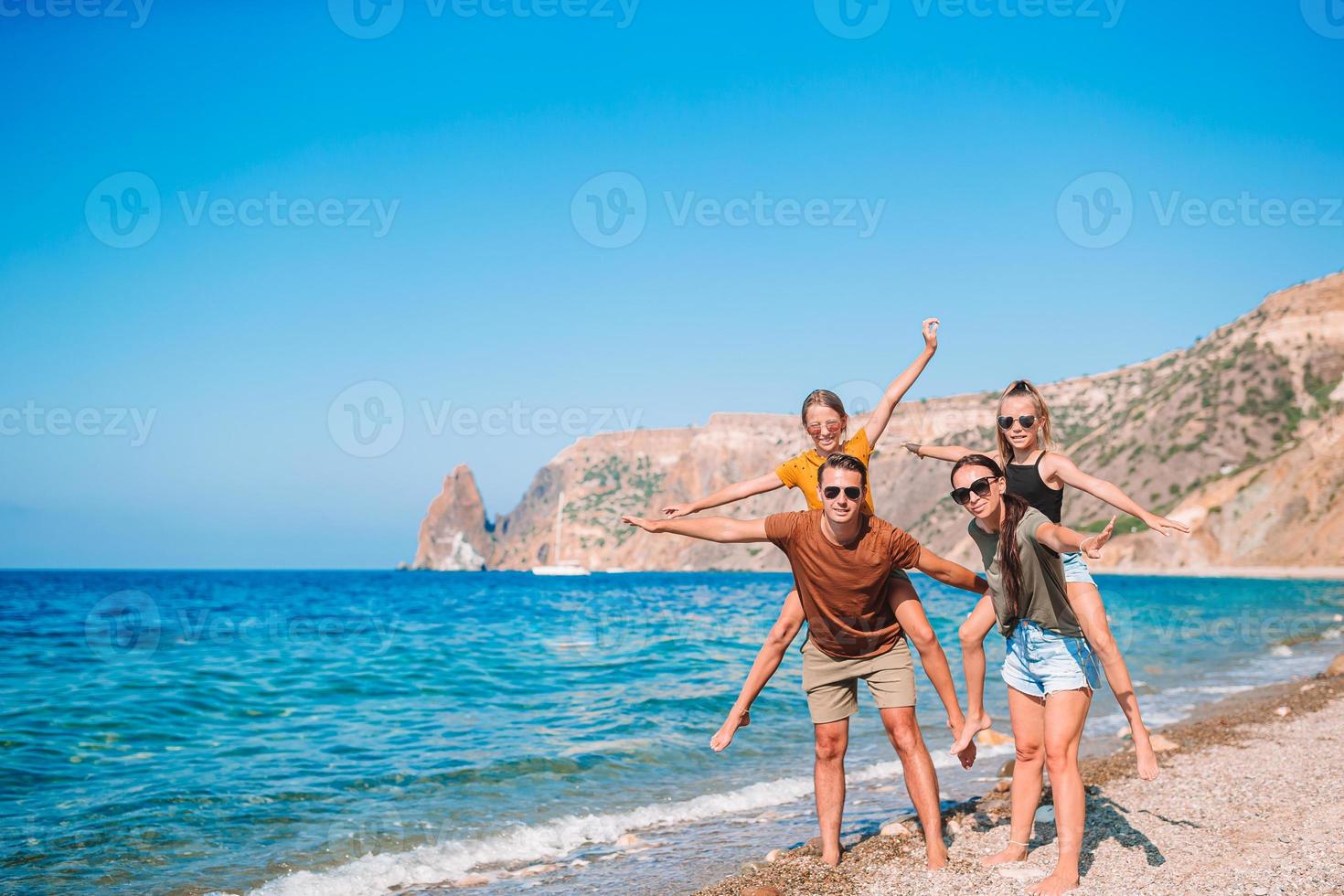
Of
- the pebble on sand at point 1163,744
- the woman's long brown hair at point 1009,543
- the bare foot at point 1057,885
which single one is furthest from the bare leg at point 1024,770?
the pebble on sand at point 1163,744

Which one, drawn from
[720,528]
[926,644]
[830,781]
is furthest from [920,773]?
[720,528]

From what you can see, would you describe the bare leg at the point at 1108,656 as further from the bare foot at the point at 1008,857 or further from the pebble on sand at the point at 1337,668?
the pebble on sand at the point at 1337,668

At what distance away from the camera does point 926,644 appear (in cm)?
545

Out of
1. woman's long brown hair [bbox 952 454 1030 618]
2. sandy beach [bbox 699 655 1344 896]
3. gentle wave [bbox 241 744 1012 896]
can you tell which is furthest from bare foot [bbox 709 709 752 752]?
gentle wave [bbox 241 744 1012 896]

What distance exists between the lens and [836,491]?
521cm

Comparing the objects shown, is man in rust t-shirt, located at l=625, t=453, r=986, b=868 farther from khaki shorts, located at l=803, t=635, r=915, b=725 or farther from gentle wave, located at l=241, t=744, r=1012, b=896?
gentle wave, located at l=241, t=744, r=1012, b=896

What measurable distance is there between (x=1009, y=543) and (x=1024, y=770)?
162cm

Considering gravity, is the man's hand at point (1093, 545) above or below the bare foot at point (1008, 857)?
above

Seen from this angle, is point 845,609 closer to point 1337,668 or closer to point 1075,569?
point 1075,569

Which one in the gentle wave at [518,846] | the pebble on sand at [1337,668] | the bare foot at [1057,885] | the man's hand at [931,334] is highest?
the man's hand at [931,334]

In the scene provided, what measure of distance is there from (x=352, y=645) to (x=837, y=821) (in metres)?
20.5

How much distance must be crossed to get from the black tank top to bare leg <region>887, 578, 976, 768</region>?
0.88 metres

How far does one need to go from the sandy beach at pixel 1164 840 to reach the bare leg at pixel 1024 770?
14 centimetres

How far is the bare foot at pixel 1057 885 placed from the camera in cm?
516
